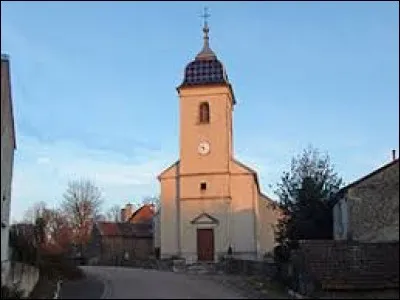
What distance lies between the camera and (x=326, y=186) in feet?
117

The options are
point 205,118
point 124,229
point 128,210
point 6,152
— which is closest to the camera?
point 6,152

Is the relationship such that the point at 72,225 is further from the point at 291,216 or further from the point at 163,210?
the point at 291,216

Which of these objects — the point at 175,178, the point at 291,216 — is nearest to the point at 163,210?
the point at 175,178

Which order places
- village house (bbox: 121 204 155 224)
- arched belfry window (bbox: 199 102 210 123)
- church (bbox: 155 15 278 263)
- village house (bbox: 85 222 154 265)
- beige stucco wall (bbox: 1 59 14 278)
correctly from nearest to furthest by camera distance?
beige stucco wall (bbox: 1 59 14 278), church (bbox: 155 15 278 263), arched belfry window (bbox: 199 102 210 123), village house (bbox: 85 222 154 265), village house (bbox: 121 204 155 224)

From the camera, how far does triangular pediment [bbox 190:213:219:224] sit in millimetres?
51656

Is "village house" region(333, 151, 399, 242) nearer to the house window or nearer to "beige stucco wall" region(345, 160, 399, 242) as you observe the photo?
"beige stucco wall" region(345, 160, 399, 242)

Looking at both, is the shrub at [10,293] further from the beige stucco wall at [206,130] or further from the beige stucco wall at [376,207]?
the beige stucco wall at [206,130]

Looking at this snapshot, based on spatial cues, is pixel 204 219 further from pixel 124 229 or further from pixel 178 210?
pixel 124 229

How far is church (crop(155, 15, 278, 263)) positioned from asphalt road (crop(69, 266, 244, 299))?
55.1 ft

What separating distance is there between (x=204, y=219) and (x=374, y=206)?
22.7m

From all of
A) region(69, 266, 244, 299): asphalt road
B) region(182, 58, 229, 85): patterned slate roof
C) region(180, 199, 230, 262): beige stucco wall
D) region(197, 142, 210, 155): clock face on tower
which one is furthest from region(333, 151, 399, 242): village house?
region(182, 58, 229, 85): patterned slate roof

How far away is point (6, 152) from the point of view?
25.5 meters

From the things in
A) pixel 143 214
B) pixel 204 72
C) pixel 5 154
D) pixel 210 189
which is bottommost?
pixel 5 154

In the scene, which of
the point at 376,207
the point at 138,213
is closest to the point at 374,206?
the point at 376,207
